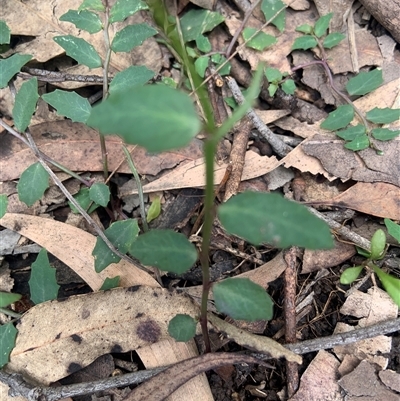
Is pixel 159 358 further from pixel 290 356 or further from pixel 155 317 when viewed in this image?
pixel 290 356

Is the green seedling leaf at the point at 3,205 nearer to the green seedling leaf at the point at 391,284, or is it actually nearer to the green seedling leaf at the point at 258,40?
the green seedling leaf at the point at 258,40

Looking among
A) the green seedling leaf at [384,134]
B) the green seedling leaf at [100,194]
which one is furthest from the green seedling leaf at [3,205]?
the green seedling leaf at [384,134]

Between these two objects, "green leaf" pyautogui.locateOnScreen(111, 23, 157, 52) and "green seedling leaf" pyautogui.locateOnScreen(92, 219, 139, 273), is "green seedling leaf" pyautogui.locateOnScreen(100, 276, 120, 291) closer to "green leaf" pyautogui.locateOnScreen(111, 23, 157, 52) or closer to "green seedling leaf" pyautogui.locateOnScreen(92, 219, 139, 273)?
"green seedling leaf" pyautogui.locateOnScreen(92, 219, 139, 273)

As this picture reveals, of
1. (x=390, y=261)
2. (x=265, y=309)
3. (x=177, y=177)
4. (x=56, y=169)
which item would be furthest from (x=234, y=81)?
(x=265, y=309)

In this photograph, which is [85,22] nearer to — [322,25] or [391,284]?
[322,25]

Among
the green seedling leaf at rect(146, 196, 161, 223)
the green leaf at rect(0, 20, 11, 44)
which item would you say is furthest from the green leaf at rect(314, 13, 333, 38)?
the green leaf at rect(0, 20, 11, 44)

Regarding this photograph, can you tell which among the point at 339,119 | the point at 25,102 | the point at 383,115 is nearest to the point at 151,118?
the point at 25,102
